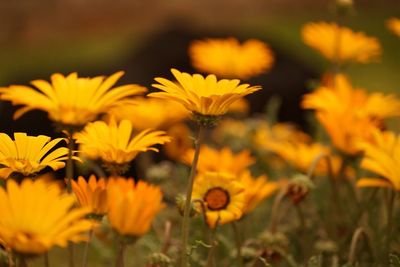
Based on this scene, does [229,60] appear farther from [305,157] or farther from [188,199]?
[188,199]

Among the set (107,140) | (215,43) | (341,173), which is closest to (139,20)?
(215,43)

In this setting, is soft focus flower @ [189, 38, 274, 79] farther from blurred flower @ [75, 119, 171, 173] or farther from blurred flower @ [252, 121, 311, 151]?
blurred flower @ [75, 119, 171, 173]

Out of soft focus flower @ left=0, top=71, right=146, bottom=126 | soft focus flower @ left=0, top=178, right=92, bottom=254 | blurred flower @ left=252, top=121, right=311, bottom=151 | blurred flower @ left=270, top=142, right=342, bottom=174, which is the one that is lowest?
soft focus flower @ left=0, top=178, right=92, bottom=254

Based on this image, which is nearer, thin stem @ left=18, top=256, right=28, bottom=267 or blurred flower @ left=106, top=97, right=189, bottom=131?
thin stem @ left=18, top=256, right=28, bottom=267

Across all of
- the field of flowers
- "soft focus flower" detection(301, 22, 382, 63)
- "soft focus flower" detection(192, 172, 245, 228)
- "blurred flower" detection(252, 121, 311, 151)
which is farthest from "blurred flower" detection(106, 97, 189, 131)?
"soft focus flower" detection(192, 172, 245, 228)

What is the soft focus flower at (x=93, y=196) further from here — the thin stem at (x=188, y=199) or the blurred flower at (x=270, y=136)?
the blurred flower at (x=270, y=136)

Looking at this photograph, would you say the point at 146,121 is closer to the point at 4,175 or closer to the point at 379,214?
the point at 379,214

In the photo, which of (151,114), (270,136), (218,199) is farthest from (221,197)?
(270,136)
